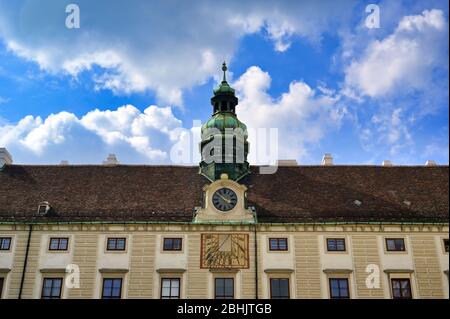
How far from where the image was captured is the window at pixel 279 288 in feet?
115

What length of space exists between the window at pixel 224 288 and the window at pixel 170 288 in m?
2.47

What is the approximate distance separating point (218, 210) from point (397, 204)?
12348mm

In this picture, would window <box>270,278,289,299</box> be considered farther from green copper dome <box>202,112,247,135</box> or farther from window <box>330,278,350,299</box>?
green copper dome <box>202,112,247,135</box>

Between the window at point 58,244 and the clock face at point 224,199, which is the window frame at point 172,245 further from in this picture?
the window at point 58,244

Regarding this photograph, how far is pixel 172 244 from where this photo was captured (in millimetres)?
36656

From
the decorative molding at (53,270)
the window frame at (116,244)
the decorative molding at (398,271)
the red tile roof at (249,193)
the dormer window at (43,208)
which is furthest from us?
the dormer window at (43,208)

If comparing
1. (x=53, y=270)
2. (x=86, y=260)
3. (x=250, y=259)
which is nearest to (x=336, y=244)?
(x=250, y=259)

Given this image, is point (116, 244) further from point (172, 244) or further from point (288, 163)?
point (288, 163)

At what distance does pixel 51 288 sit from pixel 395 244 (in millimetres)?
22206

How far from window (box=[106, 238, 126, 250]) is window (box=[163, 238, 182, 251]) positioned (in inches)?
108

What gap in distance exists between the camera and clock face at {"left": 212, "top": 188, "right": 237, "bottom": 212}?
37.7 metres

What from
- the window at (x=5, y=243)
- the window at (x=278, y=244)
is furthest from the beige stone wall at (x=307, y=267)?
the window at (x=5, y=243)

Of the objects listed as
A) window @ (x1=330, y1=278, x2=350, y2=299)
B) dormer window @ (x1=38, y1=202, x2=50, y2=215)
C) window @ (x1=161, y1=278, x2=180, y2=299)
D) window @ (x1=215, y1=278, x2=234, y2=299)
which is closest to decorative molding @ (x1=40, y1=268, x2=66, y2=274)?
dormer window @ (x1=38, y1=202, x2=50, y2=215)
